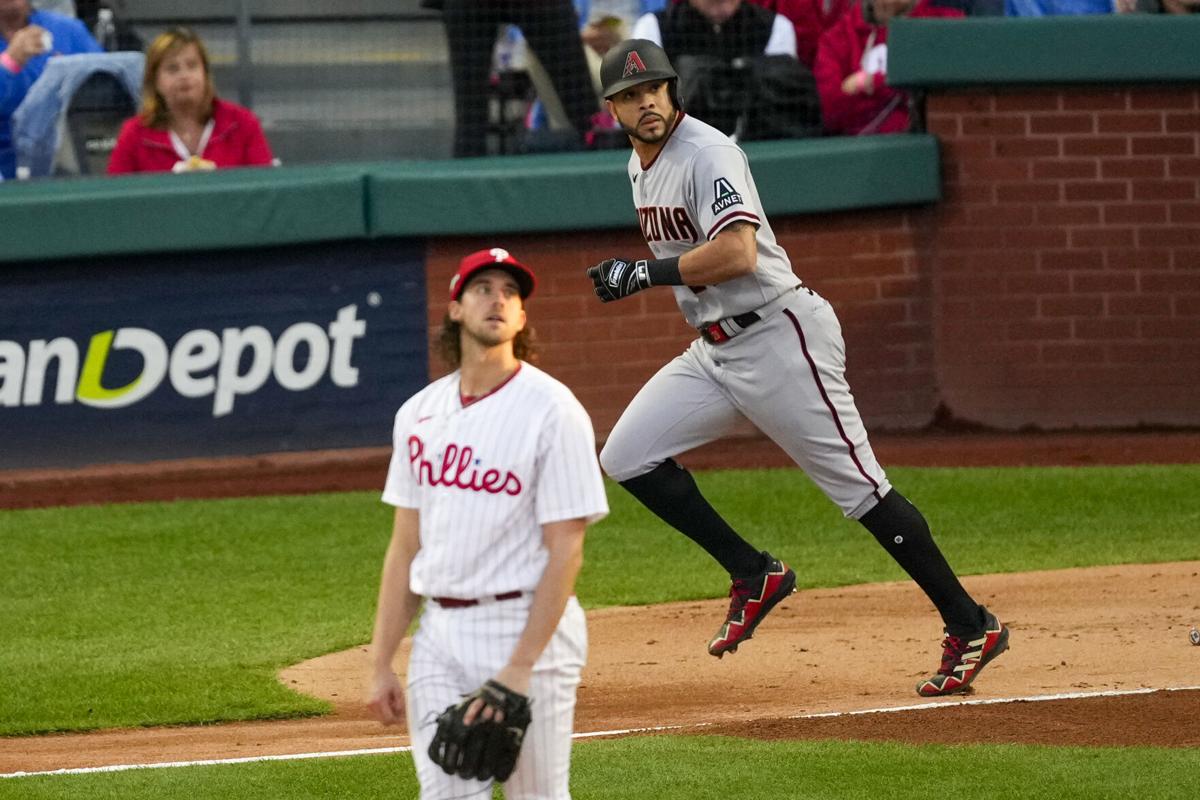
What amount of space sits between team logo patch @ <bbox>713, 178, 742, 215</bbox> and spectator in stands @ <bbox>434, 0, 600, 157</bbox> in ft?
18.5

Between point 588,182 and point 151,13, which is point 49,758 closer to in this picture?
point 588,182

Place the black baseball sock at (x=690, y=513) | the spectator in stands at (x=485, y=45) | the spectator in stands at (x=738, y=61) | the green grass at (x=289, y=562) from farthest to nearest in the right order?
1. the spectator in stands at (x=485, y=45)
2. the spectator in stands at (x=738, y=61)
3. the green grass at (x=289, y=562)
4. the black baseball sock at (x=690, y=513)

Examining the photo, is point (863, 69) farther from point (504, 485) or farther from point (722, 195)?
point (504, 485)

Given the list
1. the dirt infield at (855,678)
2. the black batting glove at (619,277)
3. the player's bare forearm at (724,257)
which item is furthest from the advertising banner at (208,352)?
the player's bare forearm at (724,257)

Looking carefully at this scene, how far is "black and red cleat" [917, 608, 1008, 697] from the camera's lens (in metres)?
6.08

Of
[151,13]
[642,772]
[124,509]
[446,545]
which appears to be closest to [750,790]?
[642,772]

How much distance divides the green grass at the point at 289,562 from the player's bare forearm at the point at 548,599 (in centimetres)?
300

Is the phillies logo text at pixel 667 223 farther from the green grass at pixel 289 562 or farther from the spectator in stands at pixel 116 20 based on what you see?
the spectator in stands at pixel 116 20

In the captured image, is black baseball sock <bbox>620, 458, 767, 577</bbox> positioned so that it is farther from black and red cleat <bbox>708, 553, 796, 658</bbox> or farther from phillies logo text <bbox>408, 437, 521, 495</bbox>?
phillies logo text <bbox>408, 437, 521, 495</bbox>

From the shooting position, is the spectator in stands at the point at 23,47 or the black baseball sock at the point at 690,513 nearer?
the black baseball sock at the point at 690,513

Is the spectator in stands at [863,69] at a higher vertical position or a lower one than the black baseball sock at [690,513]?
higher

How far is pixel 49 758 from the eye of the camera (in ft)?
19.6

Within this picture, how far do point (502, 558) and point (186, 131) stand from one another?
755cm

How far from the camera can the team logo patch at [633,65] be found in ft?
19.0
